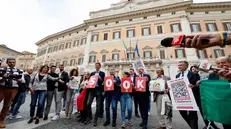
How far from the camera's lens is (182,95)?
2.41 meters

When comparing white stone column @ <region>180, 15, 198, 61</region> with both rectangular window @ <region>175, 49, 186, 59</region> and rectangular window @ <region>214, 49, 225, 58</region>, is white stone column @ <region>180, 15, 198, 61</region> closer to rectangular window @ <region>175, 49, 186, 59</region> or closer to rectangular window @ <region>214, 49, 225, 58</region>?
rectangular window @ <region>175, 49, 186, 59</region>

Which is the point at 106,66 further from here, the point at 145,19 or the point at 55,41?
the point at 55,41

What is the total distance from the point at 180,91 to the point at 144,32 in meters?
17.4

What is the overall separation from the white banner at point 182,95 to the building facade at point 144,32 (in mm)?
13723

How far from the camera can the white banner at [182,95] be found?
2.24m

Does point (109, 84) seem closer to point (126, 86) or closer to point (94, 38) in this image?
point (126, 86)

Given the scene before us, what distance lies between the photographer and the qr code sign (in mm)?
2361

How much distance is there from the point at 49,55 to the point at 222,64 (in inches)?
1209

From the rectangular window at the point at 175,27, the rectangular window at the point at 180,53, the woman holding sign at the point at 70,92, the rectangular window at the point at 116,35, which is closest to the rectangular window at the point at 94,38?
the rectangular window at the point at 116,35

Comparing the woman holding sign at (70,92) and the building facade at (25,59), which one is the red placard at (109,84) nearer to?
the woman holding sign at (70,92)

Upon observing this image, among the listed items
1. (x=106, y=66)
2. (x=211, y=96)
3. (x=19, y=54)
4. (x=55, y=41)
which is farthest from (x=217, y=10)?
(x=19, y=54)

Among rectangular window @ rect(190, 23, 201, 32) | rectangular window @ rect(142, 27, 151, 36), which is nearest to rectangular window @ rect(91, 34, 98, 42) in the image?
rectangular window @ rect(142, 27, 151, 36)

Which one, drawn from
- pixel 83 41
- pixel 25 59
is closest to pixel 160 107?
pixel 83 41

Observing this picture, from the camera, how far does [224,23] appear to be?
1584 centimetres
